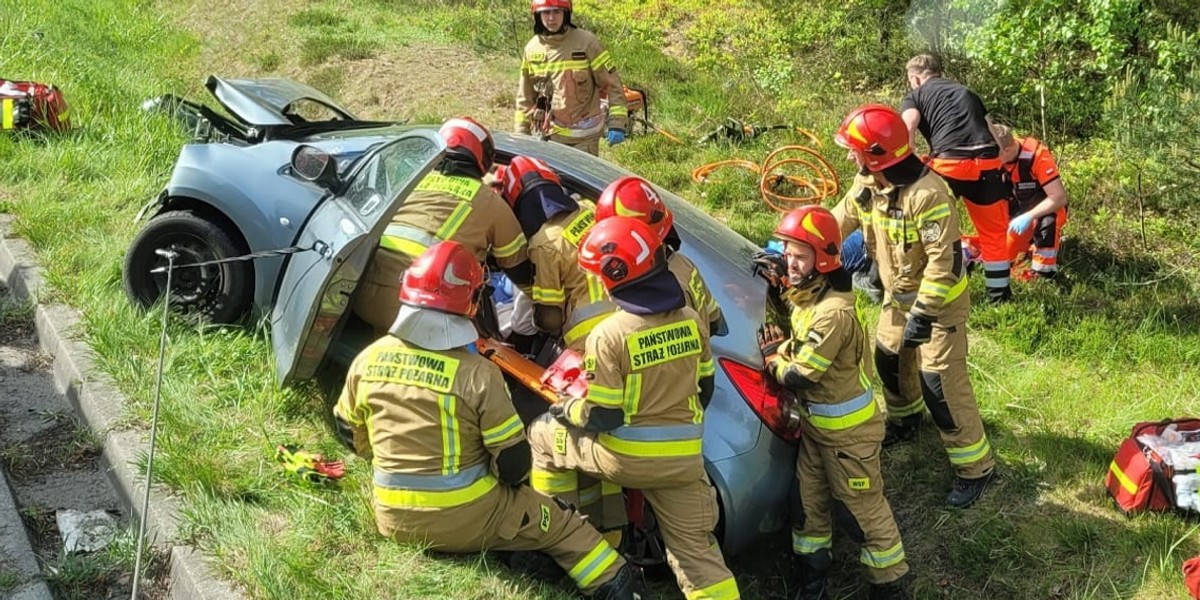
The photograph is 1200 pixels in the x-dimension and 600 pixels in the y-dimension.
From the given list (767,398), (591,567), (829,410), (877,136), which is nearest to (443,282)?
(591,567)

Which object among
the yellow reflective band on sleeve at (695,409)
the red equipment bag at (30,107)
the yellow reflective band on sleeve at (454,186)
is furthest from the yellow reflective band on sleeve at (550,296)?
the red equipment bag at (30,107)

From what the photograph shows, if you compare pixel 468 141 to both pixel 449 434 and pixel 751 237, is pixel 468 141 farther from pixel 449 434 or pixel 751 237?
pixel 751 237

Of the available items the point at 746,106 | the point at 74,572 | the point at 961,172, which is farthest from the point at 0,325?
the point at 746,106

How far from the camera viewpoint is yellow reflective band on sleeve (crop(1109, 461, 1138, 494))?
4.79 meters

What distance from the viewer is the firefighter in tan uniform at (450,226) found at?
4.80 m

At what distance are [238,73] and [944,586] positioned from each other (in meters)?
9.82

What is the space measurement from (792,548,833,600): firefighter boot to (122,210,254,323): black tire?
300cm

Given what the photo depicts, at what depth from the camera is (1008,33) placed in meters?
7.76

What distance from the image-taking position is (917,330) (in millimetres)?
4898

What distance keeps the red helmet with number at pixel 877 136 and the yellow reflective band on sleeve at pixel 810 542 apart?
1655 mm

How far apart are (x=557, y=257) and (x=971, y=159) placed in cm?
334

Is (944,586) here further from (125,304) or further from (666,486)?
(125,304)

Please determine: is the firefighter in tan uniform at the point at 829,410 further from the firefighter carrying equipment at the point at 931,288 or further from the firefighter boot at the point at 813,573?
the firefighter carrying equipment at the point at 931,288

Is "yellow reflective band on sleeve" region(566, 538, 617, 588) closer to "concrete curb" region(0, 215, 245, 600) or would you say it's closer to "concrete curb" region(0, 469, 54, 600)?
"concrete curb" region(0, 215, 245, 600)
